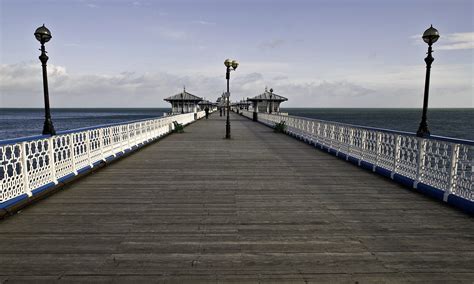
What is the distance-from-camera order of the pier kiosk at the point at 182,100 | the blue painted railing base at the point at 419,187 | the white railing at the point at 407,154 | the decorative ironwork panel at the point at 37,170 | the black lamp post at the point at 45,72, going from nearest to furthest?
the blue painted railing base at the point at 419,187 < the white railing at the point at 407,154 < the decorative ironwork panel at the point at 37,170 < the black lamp post at the point at 45,72 < the pier kiosk at the point at 182,100

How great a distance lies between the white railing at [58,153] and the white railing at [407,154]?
752cm

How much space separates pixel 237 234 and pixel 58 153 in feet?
20.8

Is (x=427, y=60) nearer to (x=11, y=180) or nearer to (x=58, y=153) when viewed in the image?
(x=11, y=180)

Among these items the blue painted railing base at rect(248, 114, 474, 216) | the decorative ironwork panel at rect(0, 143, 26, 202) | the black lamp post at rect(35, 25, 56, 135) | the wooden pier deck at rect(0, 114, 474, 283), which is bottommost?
the wooden pier deck at rect(0, 114, 474, 283)

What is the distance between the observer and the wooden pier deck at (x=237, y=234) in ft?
10.8

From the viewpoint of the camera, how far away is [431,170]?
613 centimetres

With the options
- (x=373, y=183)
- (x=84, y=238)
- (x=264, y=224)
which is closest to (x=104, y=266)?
(x=84, y=238)

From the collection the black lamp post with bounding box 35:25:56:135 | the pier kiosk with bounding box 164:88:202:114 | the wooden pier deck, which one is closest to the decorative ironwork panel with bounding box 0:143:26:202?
the wooden pier deck

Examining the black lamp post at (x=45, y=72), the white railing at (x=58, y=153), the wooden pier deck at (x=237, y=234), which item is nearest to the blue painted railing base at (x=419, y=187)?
the wooden pier deck at (x=237, y=234)

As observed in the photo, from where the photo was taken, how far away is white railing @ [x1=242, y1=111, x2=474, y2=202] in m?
5.42

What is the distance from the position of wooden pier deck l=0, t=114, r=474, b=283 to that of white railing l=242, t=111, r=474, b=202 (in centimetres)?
47

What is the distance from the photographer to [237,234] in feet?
13.7

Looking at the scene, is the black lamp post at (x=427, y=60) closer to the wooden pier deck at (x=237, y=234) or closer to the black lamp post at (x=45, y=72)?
the wooden pier deck at (x=237, y=234)

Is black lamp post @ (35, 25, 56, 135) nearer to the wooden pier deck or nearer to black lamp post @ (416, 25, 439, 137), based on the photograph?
the wooden pier deck
